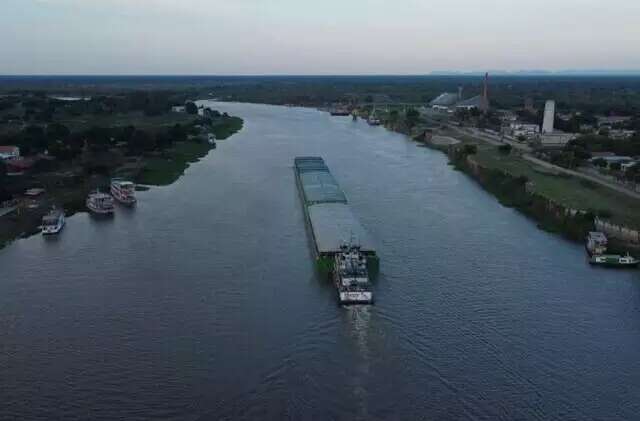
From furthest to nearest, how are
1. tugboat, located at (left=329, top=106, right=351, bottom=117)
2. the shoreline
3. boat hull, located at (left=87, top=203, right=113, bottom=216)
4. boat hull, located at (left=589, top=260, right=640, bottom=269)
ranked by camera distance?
tugboat, located at (left=329, top=106, right=351, bottom=117) → boat hull, located at (left=87, top=203, right=113, bottom=216) → the shoreline → boat hull, located at (left=589, top=260, right=640, bottom=269)

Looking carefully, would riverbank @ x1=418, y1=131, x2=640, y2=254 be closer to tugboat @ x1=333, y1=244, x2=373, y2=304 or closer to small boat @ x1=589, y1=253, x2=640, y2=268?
small boat @ x1=589, y1=253, x2=640, y2=268

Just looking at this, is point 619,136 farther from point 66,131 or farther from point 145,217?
point 66,131

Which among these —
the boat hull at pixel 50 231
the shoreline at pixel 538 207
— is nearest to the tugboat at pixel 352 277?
the shoreline at pixel 538 207

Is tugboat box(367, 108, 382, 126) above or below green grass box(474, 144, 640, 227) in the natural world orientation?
below

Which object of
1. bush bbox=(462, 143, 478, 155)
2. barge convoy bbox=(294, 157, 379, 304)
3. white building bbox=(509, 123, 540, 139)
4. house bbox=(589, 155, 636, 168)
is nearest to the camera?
barge convoy bbox=(294, 157, 379, 304)

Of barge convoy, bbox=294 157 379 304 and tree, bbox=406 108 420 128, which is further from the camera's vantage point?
tree, bbox=406 108 420 128

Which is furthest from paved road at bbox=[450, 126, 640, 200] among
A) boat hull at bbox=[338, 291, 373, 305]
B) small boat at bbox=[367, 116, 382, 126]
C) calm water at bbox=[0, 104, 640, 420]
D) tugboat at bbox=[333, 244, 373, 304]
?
boat hull at bbox=[338, 291, 373, 305]

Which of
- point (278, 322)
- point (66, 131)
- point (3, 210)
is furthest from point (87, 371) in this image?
point (66, 131)
